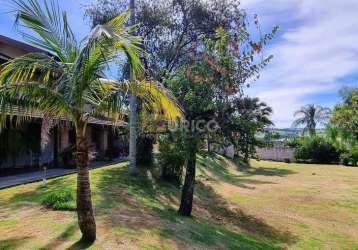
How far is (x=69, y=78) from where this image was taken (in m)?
6.98

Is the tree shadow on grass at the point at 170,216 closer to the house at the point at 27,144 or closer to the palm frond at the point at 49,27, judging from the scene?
the house at the point at 27,144

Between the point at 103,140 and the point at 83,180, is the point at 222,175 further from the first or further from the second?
the point at 83,180

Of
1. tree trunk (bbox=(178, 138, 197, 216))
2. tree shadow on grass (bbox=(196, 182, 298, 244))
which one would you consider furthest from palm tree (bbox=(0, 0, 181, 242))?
tree shadow on grass (bbox=(196, 182, 298, 244))

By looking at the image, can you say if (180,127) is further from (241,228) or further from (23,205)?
(23,205)

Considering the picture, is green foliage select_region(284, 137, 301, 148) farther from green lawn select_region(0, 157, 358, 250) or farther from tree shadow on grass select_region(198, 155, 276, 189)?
green lawn select_region(0, 157, 358, 250)

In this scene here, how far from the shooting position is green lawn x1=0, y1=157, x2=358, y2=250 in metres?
8.48

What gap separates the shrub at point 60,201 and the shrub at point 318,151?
36776 mm

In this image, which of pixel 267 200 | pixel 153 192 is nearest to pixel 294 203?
pixel 267 200

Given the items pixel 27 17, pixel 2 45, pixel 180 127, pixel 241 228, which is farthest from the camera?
pixel 2 45

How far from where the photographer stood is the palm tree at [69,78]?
684 cm

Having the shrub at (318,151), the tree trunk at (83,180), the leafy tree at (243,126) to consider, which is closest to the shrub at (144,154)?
the leafy tree at (243,126)

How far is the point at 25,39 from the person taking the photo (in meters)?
7.17

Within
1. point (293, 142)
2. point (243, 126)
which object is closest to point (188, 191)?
point (243, 126)

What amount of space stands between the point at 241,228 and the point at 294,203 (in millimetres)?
5416
